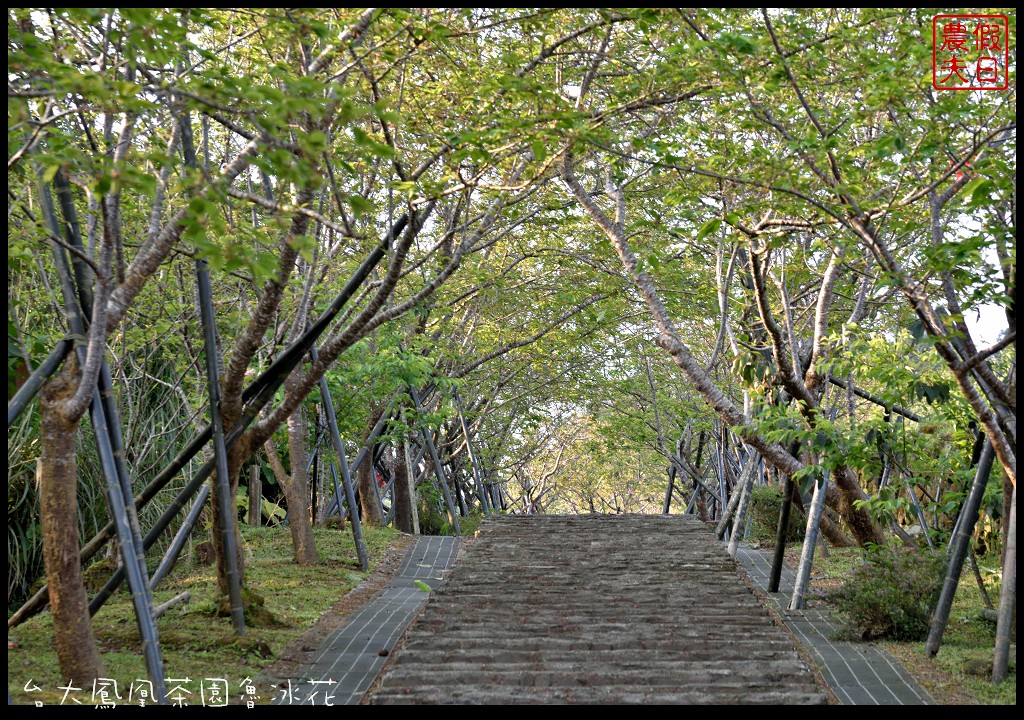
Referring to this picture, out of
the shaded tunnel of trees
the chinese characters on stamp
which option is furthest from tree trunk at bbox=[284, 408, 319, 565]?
the chinese characters on stamp

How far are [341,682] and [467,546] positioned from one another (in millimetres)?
4694

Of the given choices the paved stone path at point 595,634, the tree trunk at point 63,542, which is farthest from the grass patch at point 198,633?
the paved stone path at point 595,634

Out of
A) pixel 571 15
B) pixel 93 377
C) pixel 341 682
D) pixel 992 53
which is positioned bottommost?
pixel 341 682

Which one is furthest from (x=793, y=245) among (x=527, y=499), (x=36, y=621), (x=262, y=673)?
(x=527, y=499)

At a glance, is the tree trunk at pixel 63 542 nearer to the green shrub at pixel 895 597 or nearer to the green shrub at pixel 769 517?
the green shrub at pixel 895 597

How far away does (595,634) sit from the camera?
7.75 metres

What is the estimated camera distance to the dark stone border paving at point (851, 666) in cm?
670

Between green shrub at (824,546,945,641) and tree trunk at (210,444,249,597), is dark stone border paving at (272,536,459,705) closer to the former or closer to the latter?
tree trunk at (210,444,249,597)

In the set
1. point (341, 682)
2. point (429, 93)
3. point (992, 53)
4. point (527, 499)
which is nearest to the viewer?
point (992, 53)

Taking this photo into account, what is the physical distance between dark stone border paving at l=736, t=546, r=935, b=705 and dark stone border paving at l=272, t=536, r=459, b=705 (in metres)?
3.68

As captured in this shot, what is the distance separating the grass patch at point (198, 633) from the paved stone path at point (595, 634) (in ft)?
4.14

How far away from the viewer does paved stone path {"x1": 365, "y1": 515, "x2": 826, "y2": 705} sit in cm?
620

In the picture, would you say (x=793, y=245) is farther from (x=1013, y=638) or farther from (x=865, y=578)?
(x=1013, y=638)

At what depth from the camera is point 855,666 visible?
762cm
